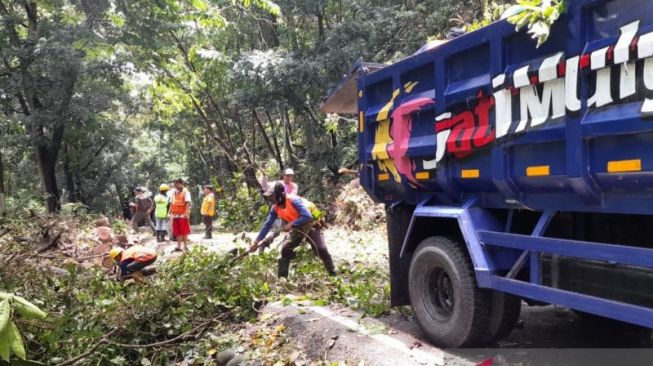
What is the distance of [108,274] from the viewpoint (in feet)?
21.8

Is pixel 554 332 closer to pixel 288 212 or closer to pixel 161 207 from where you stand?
pixel 288 212

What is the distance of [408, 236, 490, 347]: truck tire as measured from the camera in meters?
4.06

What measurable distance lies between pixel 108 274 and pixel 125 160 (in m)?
20.3

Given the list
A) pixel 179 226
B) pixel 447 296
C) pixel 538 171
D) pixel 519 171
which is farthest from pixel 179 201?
A: pixel 538 171

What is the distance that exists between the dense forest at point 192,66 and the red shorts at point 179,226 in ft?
10.5

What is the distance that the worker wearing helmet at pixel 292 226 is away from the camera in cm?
682

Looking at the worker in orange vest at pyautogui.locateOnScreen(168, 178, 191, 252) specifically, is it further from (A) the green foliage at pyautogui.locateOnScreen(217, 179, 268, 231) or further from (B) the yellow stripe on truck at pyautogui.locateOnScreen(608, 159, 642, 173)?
(B) the yellow stripe on truck at pyautogui.locateOnScreen(608, 159, 642, 173)

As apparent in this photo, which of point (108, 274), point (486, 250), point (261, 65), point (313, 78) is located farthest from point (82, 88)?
point (486, 250)

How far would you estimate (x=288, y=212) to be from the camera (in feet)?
23.0

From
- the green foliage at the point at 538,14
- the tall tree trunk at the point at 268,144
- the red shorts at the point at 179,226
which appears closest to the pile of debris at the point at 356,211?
the red shorts at the point at 179,226

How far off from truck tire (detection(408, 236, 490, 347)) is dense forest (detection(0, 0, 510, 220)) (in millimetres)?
5898

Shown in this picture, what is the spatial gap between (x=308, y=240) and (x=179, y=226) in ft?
16.9

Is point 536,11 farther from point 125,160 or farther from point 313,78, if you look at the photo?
point 125,160

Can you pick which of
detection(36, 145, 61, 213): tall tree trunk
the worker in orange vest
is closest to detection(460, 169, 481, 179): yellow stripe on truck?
the worker in orange vest
